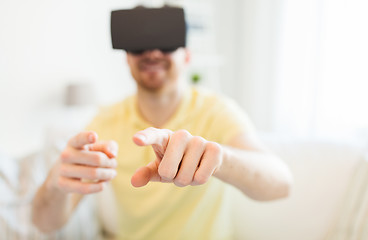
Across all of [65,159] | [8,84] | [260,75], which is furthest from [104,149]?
[260,75]

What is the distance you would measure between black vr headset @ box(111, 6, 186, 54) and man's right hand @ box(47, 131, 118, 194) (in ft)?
0.57

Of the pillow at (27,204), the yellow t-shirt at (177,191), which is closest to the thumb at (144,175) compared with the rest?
the yellow t-shirt at (177,191)

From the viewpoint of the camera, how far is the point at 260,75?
2.82m

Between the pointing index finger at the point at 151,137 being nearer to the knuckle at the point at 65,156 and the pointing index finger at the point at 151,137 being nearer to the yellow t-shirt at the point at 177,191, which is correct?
the knuckle at the point at 65,156

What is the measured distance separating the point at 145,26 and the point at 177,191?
509 mm

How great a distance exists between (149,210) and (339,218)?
515mm

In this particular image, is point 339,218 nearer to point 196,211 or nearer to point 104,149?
point 196,211

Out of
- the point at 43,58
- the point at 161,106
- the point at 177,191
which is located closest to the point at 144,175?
the point at 177,191

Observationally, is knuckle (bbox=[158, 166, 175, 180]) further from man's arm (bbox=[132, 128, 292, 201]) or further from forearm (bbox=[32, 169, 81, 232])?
forearm (bbox=[32, 169, 81, 232])

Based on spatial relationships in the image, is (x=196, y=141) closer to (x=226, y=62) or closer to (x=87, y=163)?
(x=87, y=163)

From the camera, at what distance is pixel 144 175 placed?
0.42m

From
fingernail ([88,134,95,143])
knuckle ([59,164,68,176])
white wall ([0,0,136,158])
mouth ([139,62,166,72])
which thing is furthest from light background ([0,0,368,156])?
fingernail ([88,134,95,143])

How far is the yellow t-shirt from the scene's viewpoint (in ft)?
2.78

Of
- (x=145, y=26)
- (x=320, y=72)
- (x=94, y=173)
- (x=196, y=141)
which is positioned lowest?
(x=320, y=72)
